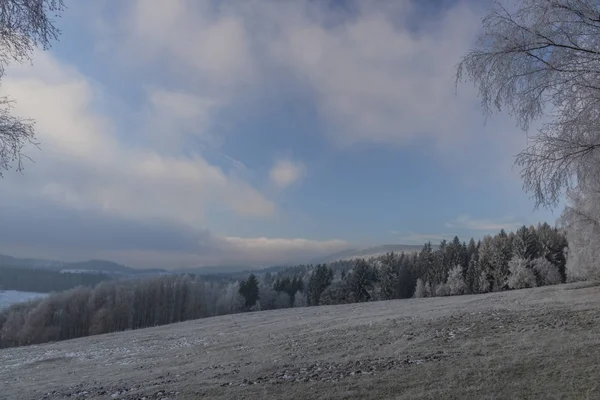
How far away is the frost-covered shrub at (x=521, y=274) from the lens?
203ft

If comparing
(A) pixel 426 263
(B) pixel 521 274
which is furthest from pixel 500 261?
(A) pixel 426 263

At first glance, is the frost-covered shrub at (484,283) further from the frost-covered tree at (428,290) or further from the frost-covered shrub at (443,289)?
the frost-covered tree at (428,290)

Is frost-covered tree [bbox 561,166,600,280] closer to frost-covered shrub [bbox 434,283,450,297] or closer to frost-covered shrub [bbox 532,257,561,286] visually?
frost-covered shrub [bbox 532,257,561,286]

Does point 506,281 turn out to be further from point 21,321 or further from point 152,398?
point 21,321

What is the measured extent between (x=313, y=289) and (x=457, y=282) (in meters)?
31.6

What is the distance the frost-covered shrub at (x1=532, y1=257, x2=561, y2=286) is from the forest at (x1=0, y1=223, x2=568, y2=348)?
0.15 m

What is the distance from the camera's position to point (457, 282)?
73.3 metres

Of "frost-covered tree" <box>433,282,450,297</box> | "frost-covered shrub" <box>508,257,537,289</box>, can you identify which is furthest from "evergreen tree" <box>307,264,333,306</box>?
"frost-covered shrub" <box>508,257,537,289</box>

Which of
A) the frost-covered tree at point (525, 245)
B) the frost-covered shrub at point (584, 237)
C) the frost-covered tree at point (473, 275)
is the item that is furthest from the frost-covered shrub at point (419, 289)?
the frost-covered shrub at point (584, 237)

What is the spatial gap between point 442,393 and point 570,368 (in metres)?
3.65

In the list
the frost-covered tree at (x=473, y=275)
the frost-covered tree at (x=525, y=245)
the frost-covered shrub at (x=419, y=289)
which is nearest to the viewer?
the frost-covered tree at (x=525, y=245)

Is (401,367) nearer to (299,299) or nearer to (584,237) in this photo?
(584,237)

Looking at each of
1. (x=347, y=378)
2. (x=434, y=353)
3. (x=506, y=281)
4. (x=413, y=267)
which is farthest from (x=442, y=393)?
(x=413, y=267)

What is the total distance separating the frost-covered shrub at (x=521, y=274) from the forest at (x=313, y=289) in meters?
0.14
